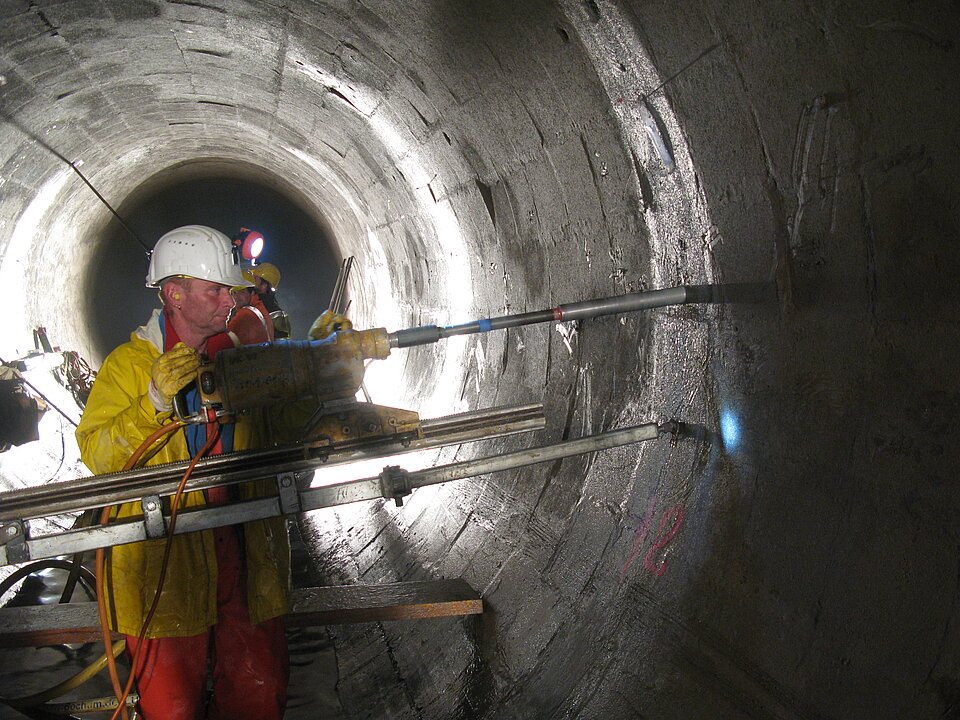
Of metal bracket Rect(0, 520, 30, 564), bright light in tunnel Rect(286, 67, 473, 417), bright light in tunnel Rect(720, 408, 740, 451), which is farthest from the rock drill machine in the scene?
bright light in tunnel Rect(286, 67, 473, 417)

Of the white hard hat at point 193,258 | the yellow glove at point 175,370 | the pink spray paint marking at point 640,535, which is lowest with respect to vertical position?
the pink spray paint marking at point 640,535

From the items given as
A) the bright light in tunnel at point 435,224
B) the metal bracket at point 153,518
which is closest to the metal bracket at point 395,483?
the metal bracket at point 153,518

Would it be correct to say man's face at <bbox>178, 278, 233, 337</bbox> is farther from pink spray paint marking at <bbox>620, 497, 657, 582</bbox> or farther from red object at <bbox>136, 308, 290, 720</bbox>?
pink spray paint marking at <bbox>620, 497, 657, 582</bbox>

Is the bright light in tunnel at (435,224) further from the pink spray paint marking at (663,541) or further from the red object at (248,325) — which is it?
the pink spray paint marking at (663,541)

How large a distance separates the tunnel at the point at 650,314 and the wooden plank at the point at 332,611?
0.18 metres

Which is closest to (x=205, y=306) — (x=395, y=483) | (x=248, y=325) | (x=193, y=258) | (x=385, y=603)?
(x=193, y=258)

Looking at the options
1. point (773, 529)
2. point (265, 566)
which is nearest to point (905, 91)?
point (773, 529)

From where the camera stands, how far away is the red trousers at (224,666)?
112 inches

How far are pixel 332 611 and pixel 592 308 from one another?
2.10m

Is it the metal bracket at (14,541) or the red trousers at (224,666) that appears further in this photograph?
the red trousers at (224,666)

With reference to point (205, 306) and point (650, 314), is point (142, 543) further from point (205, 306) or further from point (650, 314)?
point (650, 314)

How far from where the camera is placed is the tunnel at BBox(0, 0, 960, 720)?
169 cm

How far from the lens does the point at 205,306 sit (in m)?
3.13

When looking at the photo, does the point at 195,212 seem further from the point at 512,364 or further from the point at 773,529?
the point at 773,529
